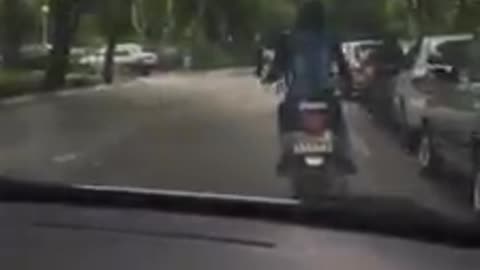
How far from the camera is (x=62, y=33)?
207 cm

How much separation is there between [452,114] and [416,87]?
16 cm

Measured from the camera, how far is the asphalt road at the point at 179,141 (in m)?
1.81

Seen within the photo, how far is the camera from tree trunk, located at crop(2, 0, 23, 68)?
6.89ft

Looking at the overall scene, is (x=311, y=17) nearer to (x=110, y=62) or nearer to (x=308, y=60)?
(x=308, y=60)

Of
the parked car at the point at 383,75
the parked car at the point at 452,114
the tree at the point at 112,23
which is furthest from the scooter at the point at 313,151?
the tree at the point at 112,23

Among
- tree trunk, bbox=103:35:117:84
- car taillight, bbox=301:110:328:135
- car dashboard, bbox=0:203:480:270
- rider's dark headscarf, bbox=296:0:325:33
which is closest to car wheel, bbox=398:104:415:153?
car taillight, bbox=301:110:328:135

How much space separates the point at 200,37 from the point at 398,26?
32 cm

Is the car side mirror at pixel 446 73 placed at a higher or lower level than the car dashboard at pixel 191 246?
higher

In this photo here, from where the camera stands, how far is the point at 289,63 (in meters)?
1.66

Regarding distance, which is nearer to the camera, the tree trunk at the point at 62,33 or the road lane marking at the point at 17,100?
the tree trunk at the point at 62,33

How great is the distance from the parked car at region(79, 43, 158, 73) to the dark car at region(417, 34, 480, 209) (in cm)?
49

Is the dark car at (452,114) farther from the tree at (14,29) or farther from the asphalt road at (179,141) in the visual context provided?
the tree at (14,29)

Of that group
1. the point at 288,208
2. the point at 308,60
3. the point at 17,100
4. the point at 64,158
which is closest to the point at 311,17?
the point at 308,60

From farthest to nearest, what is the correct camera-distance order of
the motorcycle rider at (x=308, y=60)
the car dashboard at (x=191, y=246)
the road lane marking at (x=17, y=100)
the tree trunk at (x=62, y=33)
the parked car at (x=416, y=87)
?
the road lane marking at (x=17, y=100) → the tree trunk at (x=62, y=33) → the parked car at (x=416, y=87) → the motorcycle rider at (x=308, y=60) → the car dashboard at (x=191, y=246)
